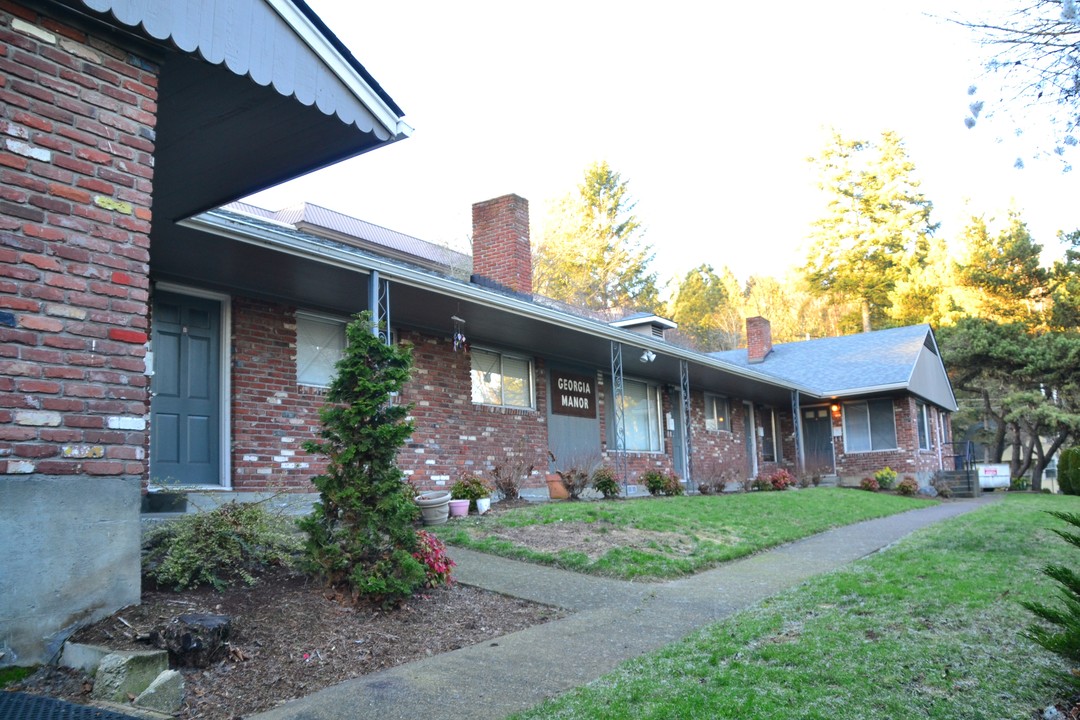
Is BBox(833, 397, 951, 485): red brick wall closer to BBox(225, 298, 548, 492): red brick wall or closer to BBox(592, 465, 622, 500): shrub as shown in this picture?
BBox(592, 465, 622, 500): shrub

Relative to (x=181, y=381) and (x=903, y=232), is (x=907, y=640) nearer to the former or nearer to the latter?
(x=181, y=381)

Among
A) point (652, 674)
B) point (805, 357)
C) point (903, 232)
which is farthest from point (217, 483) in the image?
point (903, 232)

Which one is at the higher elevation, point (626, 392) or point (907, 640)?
point (626, 392)

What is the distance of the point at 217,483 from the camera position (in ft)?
31.7

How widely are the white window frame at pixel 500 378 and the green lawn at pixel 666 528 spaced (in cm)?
259

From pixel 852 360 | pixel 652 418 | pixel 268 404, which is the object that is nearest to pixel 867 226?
pixel 852 360

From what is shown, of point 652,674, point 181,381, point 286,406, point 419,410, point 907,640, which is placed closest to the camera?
point 652,674

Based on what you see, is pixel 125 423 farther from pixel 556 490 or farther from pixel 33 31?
pixel 556 490

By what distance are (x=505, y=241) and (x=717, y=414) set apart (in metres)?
9.83

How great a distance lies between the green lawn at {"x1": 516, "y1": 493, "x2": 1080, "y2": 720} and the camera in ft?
13.6

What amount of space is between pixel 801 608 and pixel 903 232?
4458 centimetres

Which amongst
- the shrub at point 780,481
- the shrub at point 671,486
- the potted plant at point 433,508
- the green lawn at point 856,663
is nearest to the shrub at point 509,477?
the potted plant at point 433,508

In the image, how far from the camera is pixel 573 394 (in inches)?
650

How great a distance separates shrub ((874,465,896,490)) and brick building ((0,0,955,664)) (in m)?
9.96
